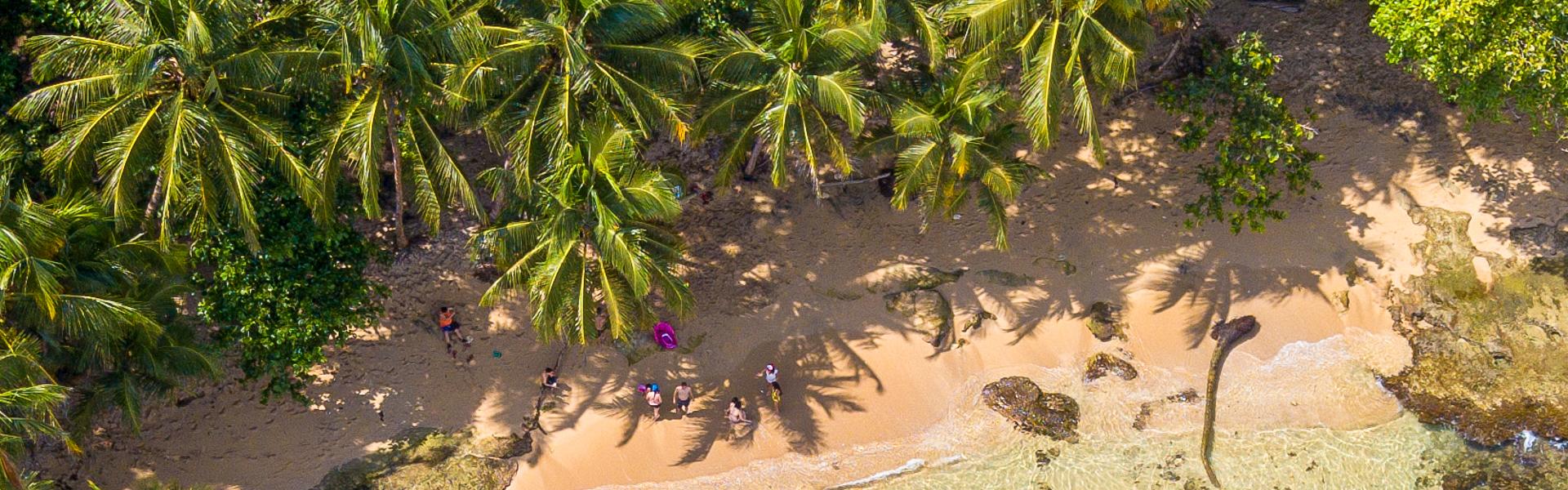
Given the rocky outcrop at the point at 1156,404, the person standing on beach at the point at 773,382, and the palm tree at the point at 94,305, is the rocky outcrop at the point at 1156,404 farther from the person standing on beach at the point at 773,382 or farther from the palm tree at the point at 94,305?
the palm tree at the point at 94,305

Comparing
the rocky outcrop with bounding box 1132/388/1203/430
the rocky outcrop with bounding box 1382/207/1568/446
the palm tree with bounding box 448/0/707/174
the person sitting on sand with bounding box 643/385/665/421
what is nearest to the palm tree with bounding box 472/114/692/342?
the palm tree with bounding box 448/0/707/174

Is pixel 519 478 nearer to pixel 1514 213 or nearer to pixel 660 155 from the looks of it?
pixel 660 155

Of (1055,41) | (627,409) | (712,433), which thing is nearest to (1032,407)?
(712,433)

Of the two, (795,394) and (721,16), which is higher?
(721,16)

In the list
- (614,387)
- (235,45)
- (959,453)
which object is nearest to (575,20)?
(235,45)

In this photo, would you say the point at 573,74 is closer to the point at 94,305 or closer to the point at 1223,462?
the point at 94,305

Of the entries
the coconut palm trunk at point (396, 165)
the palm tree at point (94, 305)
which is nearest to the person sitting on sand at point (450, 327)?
the coconut palm trunk at point (396, 165)
